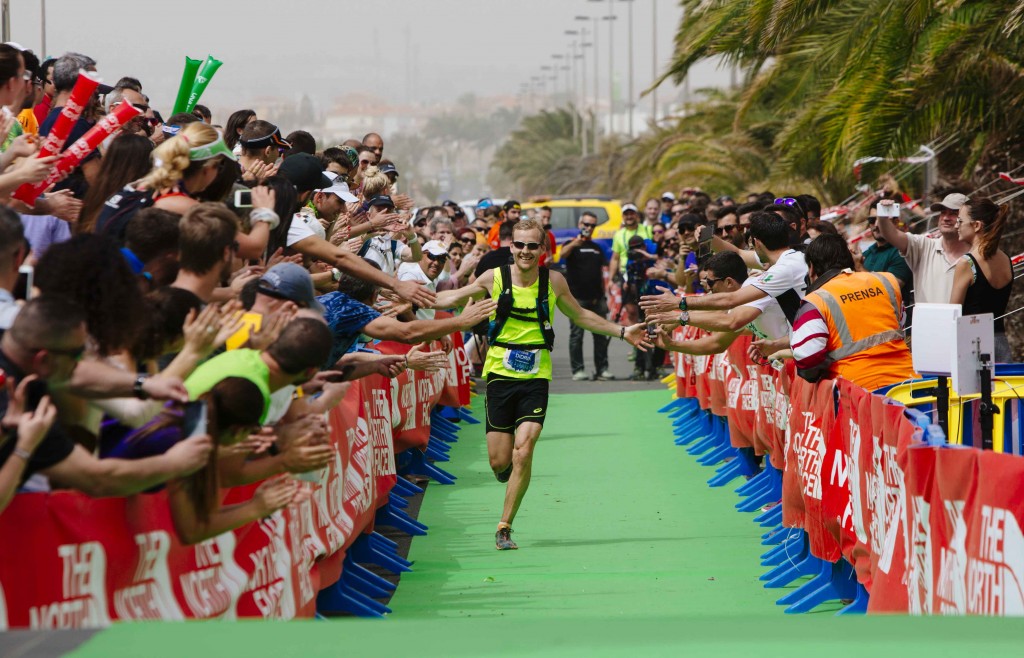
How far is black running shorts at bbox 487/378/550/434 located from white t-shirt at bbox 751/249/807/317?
5.34 ft

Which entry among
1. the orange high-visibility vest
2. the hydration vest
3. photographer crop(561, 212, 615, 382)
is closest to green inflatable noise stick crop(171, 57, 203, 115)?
the hydration vest

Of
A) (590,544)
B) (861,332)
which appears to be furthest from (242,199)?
(590,544)

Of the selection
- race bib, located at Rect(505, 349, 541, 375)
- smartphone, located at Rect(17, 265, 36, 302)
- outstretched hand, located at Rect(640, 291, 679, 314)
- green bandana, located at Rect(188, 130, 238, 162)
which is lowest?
race bib, located at Rect(505, 349, 541, 375)

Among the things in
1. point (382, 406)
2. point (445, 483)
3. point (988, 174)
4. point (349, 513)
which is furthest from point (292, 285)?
point (988, 174)

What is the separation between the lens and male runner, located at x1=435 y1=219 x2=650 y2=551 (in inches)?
405

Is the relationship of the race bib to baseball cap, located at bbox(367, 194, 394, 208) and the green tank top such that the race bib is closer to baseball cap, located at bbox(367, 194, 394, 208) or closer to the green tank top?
the green tank top

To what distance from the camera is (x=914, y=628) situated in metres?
3.15

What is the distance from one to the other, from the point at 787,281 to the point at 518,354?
1861 mm

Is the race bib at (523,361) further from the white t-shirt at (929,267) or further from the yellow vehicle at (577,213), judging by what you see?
the yellow vehicle at (577,213)

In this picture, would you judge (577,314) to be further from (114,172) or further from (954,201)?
(114,172)

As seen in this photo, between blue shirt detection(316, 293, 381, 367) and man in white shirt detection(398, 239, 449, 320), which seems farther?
man in white shirt detection(398, 239, 449, 320)

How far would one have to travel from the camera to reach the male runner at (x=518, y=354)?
1029 cm

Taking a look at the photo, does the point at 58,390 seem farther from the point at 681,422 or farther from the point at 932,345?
the point at 681,422

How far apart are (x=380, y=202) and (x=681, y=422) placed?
6247 millimetres
